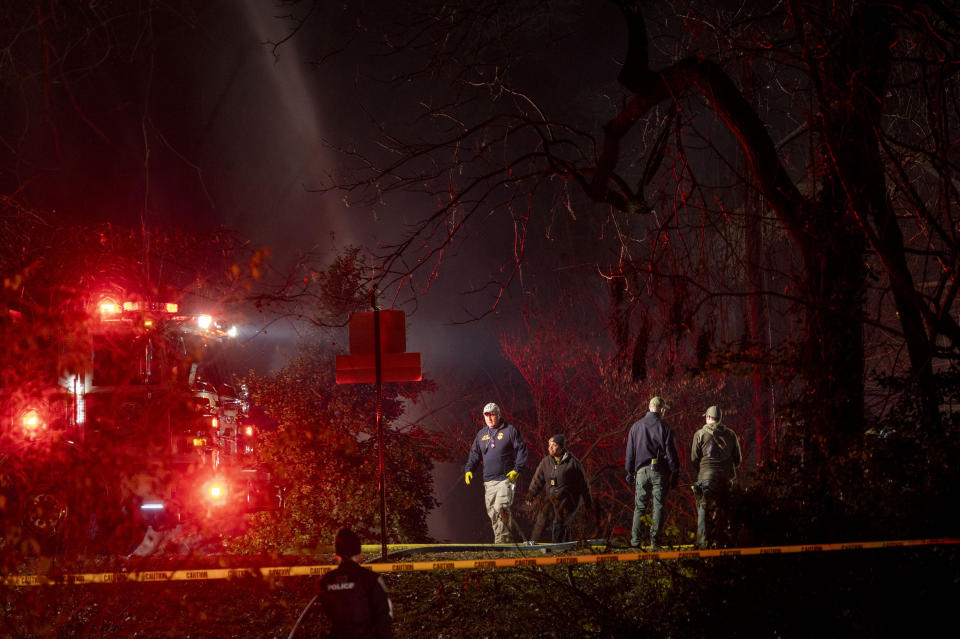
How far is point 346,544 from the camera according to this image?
17.1 feet

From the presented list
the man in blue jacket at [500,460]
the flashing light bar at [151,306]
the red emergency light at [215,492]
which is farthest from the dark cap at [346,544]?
the flashing light bar at [151,306]

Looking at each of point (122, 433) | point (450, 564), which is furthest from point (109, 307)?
point (450, 564)

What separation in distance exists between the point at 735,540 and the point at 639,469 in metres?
4.20

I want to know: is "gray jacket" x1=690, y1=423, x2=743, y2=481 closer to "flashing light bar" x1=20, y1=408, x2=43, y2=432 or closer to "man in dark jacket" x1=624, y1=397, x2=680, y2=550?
"man in dark jacket" x1=624, y1=397, x2=680, y2=550

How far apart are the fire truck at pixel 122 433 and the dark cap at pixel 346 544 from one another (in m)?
5.60

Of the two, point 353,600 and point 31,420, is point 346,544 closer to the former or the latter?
point 353,600

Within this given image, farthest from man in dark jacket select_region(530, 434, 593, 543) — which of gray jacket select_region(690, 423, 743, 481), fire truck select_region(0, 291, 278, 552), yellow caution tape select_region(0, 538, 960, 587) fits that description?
fire truck select_region(0, 291, 278, 552)

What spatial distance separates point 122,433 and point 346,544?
7.57 meters

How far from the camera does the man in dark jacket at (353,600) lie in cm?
514

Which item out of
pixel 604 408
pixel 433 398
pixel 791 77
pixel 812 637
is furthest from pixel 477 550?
pixel 433 398

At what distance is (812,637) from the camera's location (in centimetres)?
591

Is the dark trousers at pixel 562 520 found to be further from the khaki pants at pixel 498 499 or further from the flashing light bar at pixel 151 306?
the flashing light bar at pixel 151 306

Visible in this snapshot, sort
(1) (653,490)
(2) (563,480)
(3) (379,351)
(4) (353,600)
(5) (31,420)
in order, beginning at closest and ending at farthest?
(4) (353,600) < (3) (379,351) < (5) (31,420) < (1) (653,490) < (2) (563,480)

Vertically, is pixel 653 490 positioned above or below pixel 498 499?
above
